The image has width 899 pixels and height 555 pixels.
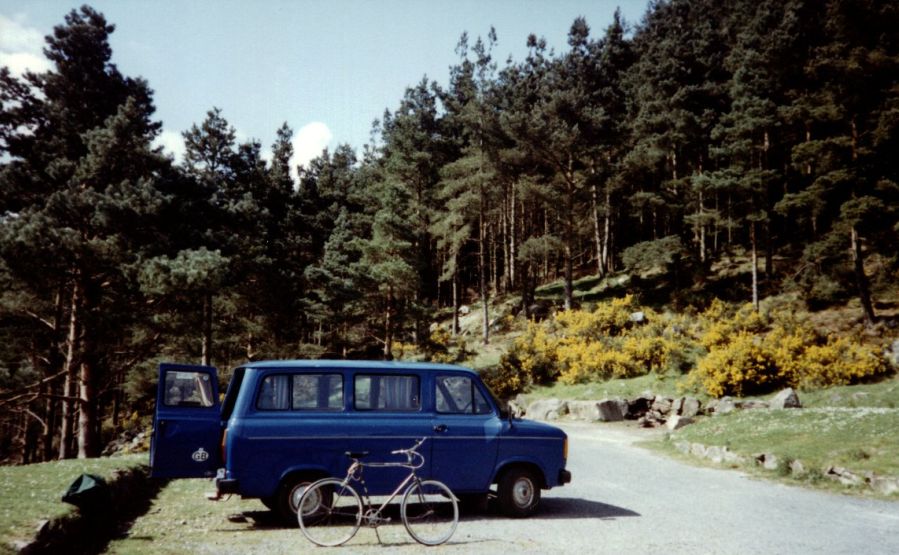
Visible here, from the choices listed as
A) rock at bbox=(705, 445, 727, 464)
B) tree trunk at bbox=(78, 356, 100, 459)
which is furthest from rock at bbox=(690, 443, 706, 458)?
tree trunk at bbox=(78, 356, 100, 459)

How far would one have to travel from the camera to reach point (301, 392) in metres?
7.91

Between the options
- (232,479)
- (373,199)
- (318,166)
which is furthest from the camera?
(318,166)

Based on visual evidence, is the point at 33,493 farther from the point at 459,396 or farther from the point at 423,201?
the point at 423,201

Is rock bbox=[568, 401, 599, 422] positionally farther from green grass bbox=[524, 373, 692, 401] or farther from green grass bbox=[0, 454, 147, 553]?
green grass bbox=[0, 454, 147, 553]

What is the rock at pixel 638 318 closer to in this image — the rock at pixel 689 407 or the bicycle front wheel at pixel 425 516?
the rock at pixel 689 407

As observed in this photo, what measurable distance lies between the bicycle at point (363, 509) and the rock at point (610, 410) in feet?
49.8

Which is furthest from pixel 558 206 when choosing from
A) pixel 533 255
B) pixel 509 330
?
pixel 509 330

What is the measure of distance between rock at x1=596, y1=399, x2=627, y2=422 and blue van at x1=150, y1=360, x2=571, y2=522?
13900 mm

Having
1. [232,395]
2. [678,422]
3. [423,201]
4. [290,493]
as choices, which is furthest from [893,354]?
[423,201]

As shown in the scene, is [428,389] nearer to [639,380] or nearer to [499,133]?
[639,380]

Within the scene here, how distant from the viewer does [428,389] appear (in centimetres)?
842

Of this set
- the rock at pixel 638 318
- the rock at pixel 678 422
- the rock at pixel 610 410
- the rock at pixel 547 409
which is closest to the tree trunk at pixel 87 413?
the rock at pixel 547 409

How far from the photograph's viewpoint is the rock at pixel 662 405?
68.7 ft

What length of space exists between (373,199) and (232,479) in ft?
138
